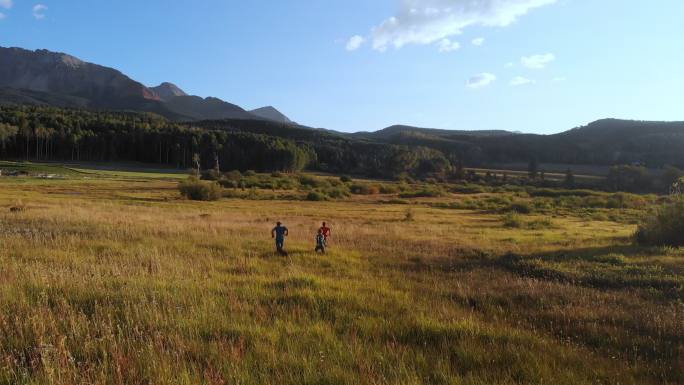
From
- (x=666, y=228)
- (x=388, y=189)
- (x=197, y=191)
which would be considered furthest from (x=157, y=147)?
(x=666, y=228)

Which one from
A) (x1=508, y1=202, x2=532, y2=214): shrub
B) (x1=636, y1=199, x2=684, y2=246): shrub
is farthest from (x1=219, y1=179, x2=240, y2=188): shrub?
(x1=636, y1=199, x2=684, y2=246): shrub

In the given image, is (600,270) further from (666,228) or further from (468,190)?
(468,190)

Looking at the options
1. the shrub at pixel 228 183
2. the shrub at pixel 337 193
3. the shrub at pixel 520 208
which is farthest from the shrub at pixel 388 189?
the shrub at pixel 520 208

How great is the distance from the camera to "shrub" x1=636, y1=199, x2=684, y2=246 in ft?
77.6

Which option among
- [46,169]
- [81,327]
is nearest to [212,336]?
[81,327]

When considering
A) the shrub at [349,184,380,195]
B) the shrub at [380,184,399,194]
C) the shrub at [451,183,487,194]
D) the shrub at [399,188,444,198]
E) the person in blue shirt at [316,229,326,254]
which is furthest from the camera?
the shrub at [451,183,487,194]

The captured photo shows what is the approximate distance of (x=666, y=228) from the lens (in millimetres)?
Result: 24250

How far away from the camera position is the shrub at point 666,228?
77.6ft

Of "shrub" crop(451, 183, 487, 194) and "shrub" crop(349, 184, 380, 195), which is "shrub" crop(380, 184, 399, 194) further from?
"shrub" crop(451, 183, 487, 194)

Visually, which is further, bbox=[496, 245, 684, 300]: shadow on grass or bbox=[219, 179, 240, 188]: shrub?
bbox=[219, 179, 240, 188]: shrub

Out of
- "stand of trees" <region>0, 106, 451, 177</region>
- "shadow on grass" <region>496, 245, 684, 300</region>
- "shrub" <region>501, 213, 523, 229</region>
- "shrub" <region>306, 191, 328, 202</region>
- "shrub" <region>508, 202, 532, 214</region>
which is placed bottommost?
"shrub" <region>306, 191, 328, 202</region>

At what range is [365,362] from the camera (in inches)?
215

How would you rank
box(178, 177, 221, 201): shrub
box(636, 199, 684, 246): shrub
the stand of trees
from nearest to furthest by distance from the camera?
1. box(636, 199, 684, 246): shrub
2. box(178, 177, 221, 201): shrub
3. the stand of trees

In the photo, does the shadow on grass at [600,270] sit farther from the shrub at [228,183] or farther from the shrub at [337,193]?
the shrub at [228,183]
